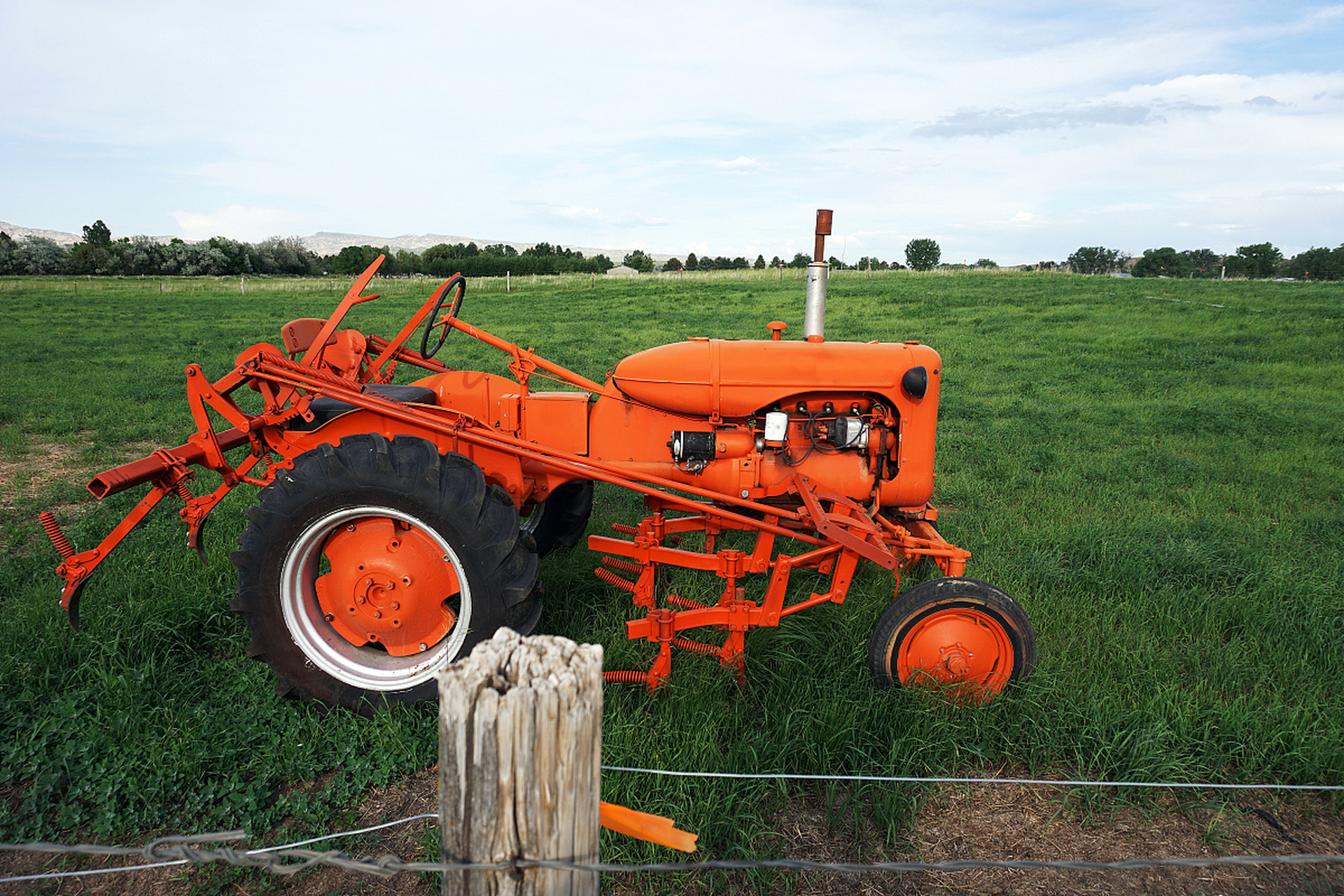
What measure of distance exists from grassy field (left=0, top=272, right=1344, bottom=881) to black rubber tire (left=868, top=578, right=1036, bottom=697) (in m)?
0.14

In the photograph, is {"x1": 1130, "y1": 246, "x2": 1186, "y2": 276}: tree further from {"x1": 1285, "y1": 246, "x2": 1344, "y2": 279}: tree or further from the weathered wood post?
the weathered wood post

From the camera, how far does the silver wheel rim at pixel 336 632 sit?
3451 millimetres

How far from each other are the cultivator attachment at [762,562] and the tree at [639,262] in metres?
49.7

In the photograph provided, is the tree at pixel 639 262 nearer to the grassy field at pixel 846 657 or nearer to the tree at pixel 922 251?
the tree at pixel 922 251

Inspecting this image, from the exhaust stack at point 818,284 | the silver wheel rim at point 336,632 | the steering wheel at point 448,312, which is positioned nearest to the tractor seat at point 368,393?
the steering wheel at point 448,312

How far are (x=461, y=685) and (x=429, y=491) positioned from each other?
6.89 ft

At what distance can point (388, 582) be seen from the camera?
354cm

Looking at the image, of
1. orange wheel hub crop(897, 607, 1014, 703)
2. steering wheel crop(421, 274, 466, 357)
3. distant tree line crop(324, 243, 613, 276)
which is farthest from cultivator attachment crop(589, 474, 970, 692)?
distant tree line crop(324, 243, 613, 276)

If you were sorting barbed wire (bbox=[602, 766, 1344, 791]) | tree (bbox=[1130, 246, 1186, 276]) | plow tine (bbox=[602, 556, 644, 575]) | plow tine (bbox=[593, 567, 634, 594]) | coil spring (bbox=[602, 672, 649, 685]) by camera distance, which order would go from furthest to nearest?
tree (bbox=[1130, 246, 1186, 276]) < plow tine (bbox=[602, 556, 644, 575]) < plow tine (bbox=[593, 567, 634, 594]) < coil spring (bbox=[602, 672, 649, 685]) < barbed wire (bbox=[602, 766, 1344, 791])

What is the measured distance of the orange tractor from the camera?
3414mm

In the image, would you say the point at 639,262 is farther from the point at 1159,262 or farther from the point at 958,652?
the point at 958,652

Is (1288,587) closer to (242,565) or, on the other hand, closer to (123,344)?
(242,565)

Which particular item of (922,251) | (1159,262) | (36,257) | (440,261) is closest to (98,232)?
(36,257)

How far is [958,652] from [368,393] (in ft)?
10.1
